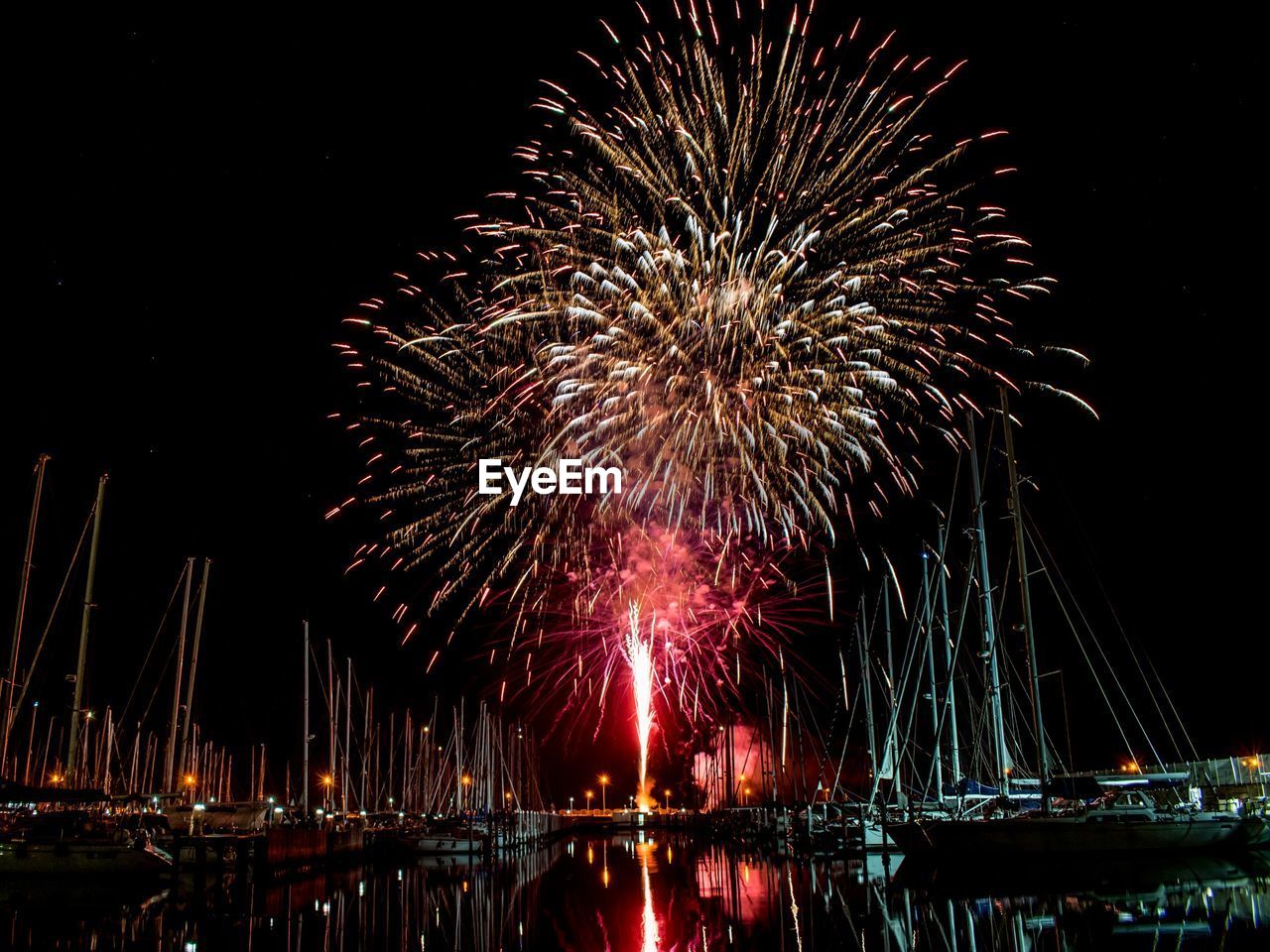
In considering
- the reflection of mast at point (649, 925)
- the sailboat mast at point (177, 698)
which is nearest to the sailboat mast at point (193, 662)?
the sailboat mast at point (177, 698)

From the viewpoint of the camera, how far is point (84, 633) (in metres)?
33.1

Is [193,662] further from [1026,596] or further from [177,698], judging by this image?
[1026,596]

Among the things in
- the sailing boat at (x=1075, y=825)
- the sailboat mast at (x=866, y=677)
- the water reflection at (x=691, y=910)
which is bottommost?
the water reflection at (x=691, y=910)

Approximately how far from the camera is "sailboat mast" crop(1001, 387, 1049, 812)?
27.5 metres

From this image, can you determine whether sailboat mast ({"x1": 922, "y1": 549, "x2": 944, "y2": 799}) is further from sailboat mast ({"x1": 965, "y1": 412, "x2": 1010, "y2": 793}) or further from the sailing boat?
the sailing boat

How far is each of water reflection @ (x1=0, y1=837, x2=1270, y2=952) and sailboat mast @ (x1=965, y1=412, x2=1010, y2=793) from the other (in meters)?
4.39

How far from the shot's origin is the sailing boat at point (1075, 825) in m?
26.7

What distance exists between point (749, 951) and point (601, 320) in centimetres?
1672

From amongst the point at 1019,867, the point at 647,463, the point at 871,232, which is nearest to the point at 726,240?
the point at 871,232

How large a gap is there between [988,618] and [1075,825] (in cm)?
710

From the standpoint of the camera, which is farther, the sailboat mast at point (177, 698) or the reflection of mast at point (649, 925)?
the sailboat mast at point (177, 698)

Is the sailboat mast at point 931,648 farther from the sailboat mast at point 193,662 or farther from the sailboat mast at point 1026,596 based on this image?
the sailboat mast at point 193,662

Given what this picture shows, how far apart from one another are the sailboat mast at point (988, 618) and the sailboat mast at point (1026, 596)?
1.11 m

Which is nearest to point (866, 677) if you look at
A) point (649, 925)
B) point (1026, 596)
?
point (1026, 596)
